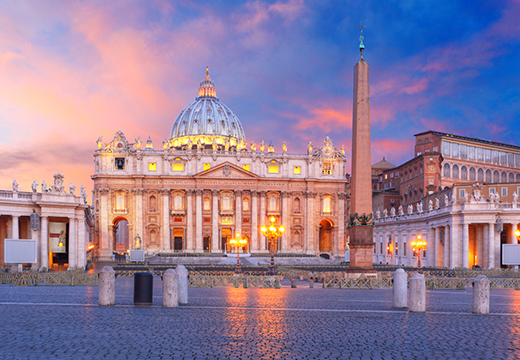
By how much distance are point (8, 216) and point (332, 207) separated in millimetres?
59555

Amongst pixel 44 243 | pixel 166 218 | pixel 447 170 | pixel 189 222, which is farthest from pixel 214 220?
pixel 44 243

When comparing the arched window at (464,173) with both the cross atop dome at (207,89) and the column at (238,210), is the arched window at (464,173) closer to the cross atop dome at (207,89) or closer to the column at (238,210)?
the column at (238,210)

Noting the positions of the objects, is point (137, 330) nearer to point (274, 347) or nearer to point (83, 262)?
point (274, 347)

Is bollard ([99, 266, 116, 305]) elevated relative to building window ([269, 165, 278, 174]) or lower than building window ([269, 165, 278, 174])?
lower

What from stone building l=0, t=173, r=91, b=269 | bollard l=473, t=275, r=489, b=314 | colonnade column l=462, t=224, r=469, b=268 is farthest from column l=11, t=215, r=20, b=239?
colonnade column l=462, t=224, r=469, b=268

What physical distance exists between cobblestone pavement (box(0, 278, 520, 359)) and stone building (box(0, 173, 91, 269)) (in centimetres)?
2717

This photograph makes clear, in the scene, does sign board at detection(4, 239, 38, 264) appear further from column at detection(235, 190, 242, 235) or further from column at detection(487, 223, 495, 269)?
column at detection(235, 190, 242, 235)

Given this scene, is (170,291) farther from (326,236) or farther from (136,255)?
(326,236)

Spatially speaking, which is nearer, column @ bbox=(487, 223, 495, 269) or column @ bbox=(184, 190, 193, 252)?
column @ bbox=(487, 223, 495, 269)

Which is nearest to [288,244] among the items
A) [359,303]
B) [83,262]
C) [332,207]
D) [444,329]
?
[332,207]

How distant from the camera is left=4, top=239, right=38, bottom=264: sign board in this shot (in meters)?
32.0

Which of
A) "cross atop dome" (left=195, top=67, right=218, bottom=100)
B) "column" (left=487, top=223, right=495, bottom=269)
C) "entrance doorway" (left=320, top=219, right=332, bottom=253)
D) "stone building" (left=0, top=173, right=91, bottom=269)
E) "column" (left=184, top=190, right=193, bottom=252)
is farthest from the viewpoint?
"cross atop dome" (left=195, top=67, right=218, bottom=100)

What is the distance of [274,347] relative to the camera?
992 centimetres

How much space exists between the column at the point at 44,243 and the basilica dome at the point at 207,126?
7560cm
